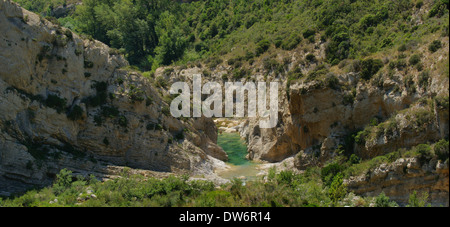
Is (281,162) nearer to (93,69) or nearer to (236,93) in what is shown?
(93,69)

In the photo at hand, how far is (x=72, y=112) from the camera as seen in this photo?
25016mm

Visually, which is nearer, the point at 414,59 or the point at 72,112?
the point at 414,59

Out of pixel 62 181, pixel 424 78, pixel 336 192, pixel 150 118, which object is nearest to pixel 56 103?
pixel 62 181

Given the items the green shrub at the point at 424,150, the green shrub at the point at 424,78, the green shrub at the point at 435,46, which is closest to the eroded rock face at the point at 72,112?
the green shrub at the point at 424,150

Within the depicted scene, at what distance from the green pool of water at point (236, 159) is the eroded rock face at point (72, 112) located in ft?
7.42

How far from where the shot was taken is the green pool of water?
31797 millimetres

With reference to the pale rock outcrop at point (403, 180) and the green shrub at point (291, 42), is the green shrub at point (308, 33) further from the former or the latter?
the pale rock outcrop at point (403, 180)

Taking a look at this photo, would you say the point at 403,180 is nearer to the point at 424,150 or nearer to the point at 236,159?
the point at 424,150

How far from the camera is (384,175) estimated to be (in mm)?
21562

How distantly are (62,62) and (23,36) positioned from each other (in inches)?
112

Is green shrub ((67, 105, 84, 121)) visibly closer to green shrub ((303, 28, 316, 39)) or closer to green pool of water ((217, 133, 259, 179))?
green pool of water ((217, 133, 259, 179))

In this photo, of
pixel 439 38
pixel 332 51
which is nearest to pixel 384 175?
pixel 439 38

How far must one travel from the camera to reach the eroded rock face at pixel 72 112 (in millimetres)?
21984

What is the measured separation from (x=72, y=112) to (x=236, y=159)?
18.4 metres
